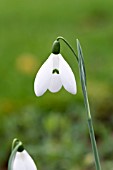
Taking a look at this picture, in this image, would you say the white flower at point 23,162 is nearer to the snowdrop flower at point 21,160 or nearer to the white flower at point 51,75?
the snowdrop flower at point 21,160

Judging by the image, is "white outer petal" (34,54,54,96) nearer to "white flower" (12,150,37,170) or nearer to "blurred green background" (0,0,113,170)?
"white flower" (12,150,37,170)

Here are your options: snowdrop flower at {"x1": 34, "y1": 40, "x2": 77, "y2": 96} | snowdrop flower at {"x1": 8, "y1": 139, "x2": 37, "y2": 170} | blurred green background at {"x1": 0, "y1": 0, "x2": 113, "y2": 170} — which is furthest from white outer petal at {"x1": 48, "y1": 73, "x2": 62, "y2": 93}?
blurred green background at {"x1": 0, "y1": 0, "x2": 113, "y2": 170}

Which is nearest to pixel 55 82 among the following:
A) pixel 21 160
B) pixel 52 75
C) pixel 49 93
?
pixel 52 75

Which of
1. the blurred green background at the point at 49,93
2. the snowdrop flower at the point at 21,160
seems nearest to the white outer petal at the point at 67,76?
the snowdrop flower at the point at 21,160

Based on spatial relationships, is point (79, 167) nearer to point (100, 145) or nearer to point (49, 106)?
point (100, 145)

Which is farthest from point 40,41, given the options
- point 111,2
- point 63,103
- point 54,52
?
point 54,52

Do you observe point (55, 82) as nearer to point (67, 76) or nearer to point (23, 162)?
point (67, 76)
